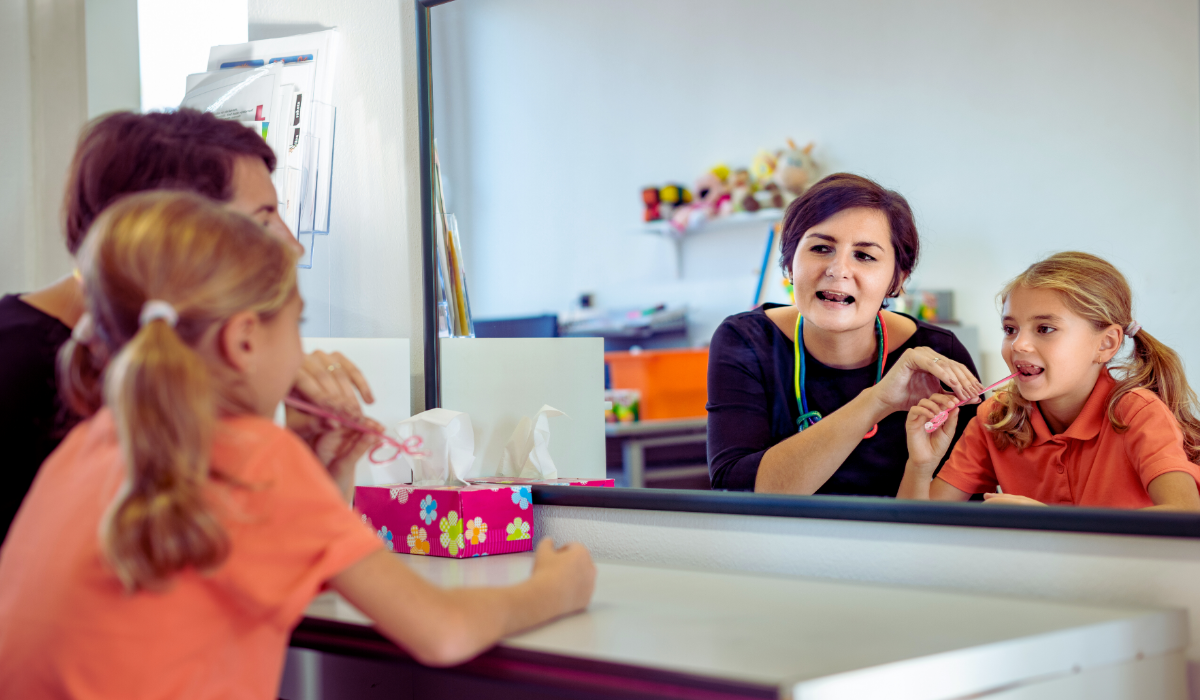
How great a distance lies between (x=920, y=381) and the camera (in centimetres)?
124

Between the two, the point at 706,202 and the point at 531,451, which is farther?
the point at 706,202

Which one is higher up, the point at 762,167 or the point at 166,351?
the point at 762,167

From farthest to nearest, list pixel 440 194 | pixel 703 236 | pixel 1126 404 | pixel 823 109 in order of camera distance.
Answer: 1. pixel 703 236
2. pixel 823 109
3. pixel 440 194
4. pixel 1126 404

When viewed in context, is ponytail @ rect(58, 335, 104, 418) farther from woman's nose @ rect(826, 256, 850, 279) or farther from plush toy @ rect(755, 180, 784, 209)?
plush toy @ rect(755, 180, 784, 209)

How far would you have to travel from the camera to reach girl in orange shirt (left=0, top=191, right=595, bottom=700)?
64cm

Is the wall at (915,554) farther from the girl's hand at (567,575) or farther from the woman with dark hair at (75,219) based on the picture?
the woman with dark hair at (75,219)

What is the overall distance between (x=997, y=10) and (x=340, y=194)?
1034mm

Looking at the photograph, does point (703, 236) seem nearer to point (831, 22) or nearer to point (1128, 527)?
point (831, 22)

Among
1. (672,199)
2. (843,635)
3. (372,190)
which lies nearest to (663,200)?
(672,199)

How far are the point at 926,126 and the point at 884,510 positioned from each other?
0.65m

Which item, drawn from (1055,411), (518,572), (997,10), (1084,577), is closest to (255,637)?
(518,572)

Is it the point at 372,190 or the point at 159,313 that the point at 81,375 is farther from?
the point at 372,190

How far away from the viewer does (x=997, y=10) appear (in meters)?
1.37

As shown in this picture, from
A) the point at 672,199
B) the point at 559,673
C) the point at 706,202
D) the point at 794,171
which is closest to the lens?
the point at 559,673
